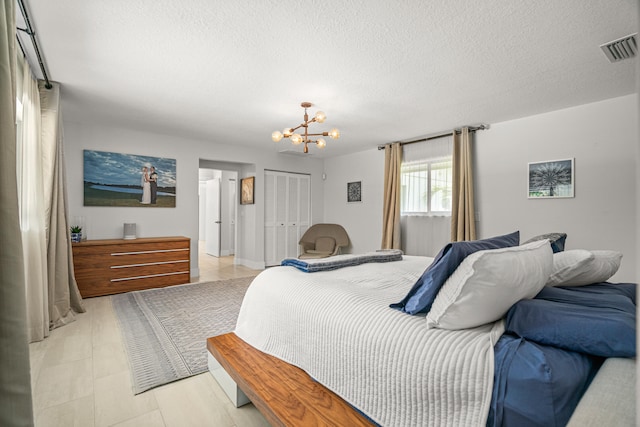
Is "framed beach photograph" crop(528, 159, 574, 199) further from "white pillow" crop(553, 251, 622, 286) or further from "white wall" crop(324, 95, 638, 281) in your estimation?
"white pillow" crop(553, 251, 622, 286)

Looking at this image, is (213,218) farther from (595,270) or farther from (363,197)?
(595,270)

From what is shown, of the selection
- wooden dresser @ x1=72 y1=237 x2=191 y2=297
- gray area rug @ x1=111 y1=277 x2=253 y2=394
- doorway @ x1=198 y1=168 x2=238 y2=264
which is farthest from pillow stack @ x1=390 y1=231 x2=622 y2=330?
doorway @ x1=198 y1=168 x2=238 y2=264

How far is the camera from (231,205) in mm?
8125

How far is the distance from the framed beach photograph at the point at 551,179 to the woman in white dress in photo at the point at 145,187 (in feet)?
18.4

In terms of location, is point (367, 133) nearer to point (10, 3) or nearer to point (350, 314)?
point (350, 314)

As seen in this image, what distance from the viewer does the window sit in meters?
4.86

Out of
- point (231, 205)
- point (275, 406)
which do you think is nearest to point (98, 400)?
point (275, 406)

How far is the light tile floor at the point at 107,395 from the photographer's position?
1.73 meters

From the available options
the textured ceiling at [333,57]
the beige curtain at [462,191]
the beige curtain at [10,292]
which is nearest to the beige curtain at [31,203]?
the textured ceiling at [333,57]

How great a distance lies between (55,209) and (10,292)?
118 inches

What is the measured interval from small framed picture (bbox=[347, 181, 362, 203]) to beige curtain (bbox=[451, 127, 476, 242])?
A: 207cm

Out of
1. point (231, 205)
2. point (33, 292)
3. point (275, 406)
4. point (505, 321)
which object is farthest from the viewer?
point (231, 205)

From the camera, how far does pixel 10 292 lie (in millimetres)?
768

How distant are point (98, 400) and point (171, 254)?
9.81 feet
